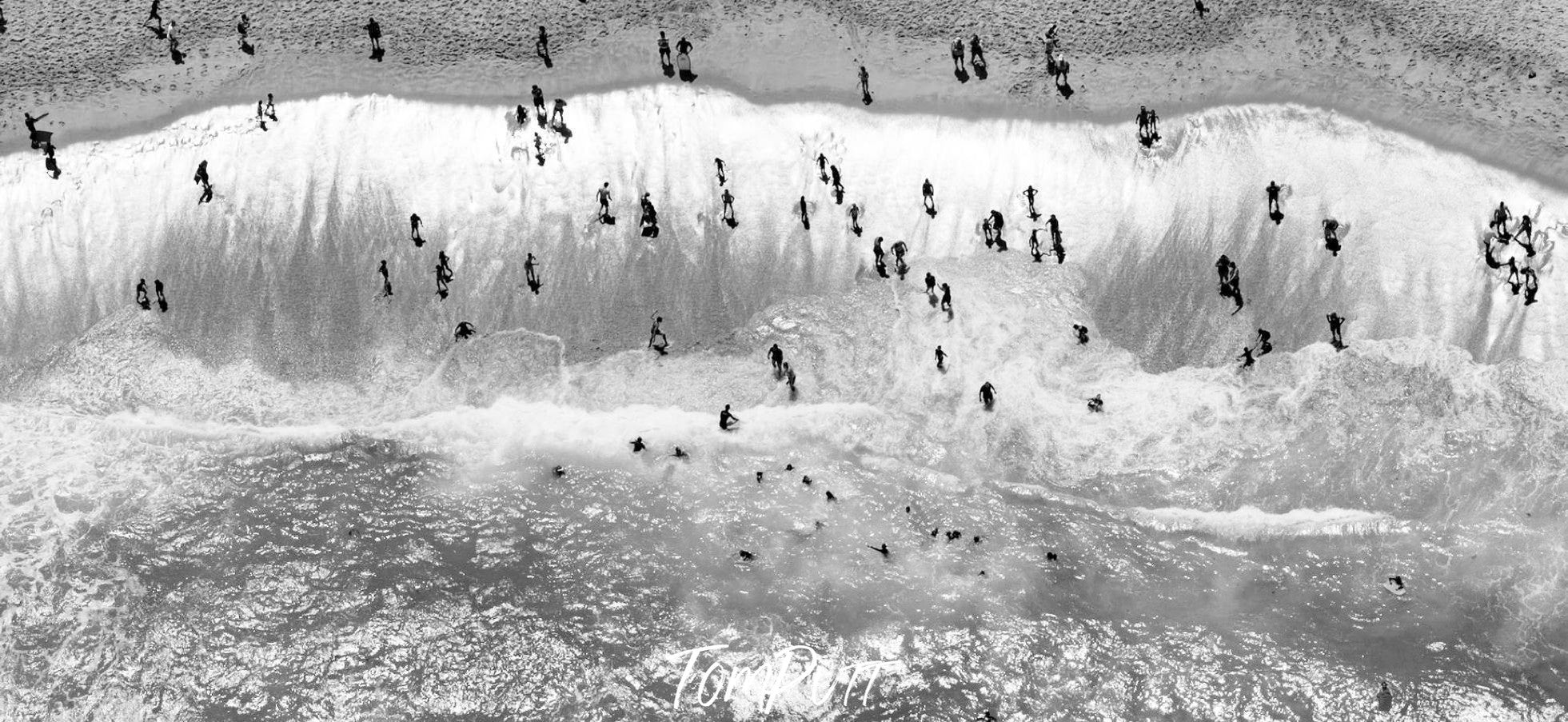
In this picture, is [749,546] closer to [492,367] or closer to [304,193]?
[492,367]

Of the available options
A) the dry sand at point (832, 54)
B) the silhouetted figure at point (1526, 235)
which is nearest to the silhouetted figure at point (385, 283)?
the dry sand at point (832, 54)

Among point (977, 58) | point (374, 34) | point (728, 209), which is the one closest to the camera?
point (728, 209)

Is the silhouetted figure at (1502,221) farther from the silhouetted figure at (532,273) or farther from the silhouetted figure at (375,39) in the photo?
the silhouetted figure at (375,39)

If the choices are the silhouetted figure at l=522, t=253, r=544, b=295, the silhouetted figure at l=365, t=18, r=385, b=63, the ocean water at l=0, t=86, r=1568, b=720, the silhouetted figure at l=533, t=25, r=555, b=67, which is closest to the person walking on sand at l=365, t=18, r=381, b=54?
the silhouetted figure at l=365, t=18, r=385, b=63

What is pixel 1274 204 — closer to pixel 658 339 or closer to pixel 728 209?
pixel 728 209

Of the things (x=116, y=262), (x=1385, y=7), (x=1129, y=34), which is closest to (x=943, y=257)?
(x=1129, y=34)

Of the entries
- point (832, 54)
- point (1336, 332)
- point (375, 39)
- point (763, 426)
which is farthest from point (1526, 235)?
point (375, 39)
